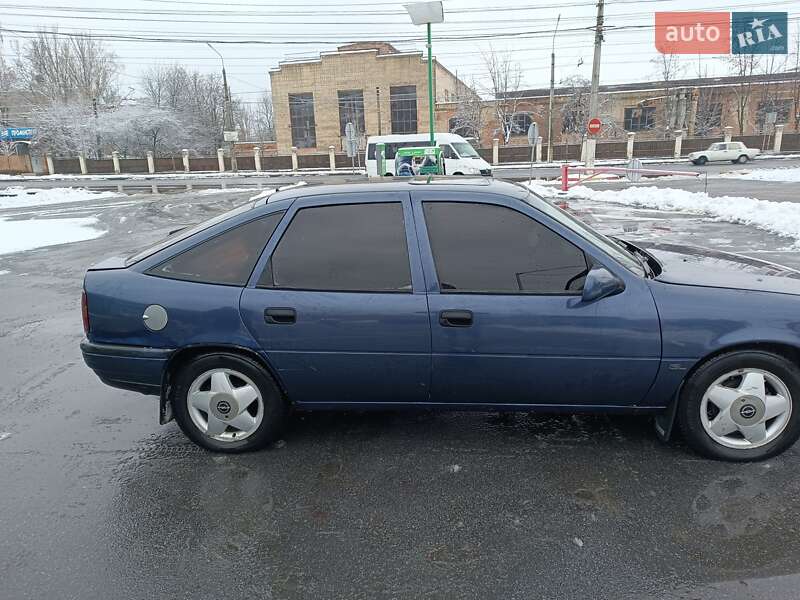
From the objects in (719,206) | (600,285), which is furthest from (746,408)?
(719,206)

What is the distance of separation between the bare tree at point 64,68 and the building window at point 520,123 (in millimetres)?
41884

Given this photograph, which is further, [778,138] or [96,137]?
[96,137]

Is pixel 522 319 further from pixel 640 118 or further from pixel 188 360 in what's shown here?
pixel 640 118

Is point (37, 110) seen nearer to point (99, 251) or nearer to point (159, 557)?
point (99, 251)

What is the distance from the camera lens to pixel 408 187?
3.47 metres

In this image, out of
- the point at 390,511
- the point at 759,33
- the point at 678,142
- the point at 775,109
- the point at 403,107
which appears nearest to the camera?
the point at 390,511

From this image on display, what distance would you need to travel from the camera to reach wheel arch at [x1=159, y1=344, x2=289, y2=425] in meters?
3.33

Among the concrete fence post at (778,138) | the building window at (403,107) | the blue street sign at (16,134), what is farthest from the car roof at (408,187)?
the blue street sign at (16,134)

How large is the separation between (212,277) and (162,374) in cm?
65

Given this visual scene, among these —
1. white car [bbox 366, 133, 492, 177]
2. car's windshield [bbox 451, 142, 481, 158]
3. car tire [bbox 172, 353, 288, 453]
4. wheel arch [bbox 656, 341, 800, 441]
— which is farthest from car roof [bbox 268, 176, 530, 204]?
car's windshield [bbox 451, 142, 481, 158]

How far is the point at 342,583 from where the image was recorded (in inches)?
95.7

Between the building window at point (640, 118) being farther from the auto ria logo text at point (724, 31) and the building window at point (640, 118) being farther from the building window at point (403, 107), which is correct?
the building window at point (403, 107)

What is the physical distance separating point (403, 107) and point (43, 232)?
50016 mm

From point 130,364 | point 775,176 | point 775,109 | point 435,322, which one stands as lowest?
point 130,364
